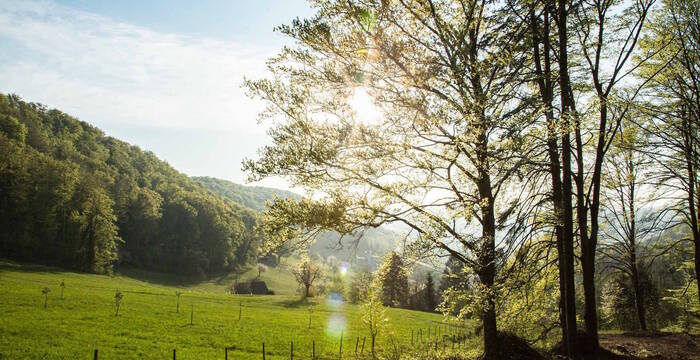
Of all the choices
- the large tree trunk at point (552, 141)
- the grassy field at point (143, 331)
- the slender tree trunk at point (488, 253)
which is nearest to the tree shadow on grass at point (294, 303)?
the grassy field at point (143, 331)

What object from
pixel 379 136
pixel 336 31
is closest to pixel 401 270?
pixel 379 136

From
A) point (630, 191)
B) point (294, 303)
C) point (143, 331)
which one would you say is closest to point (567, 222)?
point (630, 191)

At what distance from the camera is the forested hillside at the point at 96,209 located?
68250mm

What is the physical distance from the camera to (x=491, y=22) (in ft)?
34.4

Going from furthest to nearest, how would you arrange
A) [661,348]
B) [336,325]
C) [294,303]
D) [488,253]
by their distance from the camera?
[294,303], [336,325], [661,348], [488,253]

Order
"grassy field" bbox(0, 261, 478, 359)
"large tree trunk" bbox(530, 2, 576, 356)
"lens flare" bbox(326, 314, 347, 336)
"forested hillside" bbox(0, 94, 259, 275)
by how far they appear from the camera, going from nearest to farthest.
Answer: "large tree trunk" bbox(530, 2, 576, 356)
"grassy field" bbox(0, 261, 478, 359)
"lens flare" bbox(326, 314, 347, 336)
"forested hillside" bbox(0, 94, 259, 275)

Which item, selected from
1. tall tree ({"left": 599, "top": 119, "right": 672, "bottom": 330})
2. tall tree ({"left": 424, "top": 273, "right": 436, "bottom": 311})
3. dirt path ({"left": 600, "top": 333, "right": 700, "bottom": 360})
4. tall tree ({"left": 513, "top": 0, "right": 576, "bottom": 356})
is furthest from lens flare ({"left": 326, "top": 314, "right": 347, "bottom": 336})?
tall tree ({"left": 424, "top": 273, "right": 436, "bottom": 311})

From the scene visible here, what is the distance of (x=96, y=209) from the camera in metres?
70.2

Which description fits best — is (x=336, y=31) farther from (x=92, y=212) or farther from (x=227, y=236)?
(x=227, y=236)

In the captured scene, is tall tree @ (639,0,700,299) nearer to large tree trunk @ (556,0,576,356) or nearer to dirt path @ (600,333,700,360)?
dirt path @ (600,333,700,360)

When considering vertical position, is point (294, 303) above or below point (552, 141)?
below

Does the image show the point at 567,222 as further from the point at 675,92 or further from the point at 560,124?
the point at 675,92

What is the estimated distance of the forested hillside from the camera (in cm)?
6825

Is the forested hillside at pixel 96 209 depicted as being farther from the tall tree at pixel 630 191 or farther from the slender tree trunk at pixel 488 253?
the slender tree trunk at pixel 488 253
